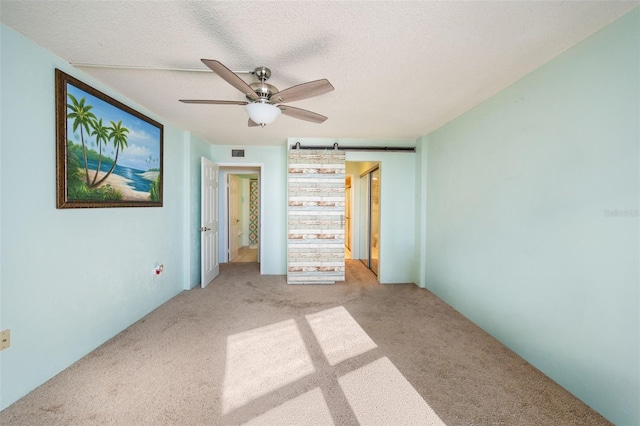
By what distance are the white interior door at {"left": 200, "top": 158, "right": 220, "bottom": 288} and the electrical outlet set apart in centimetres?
223

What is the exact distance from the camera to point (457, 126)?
2.96m

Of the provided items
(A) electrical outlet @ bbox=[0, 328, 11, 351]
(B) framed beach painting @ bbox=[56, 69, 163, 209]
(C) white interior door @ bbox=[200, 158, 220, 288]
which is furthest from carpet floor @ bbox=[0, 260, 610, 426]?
(B) framed beach painting @ bbox=[56, 69, 163, 209]

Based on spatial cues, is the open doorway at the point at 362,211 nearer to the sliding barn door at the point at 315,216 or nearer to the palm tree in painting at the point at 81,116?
the sliding barn door at the point at 315,216

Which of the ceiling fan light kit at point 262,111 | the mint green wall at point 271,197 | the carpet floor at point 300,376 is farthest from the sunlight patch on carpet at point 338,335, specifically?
the ceiling fan light kit at point 262,111

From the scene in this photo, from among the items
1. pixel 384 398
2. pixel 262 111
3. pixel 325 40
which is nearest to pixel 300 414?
pixel 384 398

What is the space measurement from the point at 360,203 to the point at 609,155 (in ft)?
14.5

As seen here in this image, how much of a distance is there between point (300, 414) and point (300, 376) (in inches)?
13.4

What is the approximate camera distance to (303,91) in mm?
1643

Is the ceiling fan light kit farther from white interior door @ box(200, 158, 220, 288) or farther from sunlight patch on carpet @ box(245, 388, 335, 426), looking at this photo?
white interior door @ box(200, 158, 220, 288)

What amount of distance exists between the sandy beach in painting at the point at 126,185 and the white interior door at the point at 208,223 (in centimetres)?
99

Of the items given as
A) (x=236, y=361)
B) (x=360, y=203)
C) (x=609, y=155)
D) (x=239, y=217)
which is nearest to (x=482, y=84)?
(x=609, y=155)

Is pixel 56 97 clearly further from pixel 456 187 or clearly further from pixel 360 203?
pixel 360 203

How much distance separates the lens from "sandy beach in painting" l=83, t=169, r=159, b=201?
223 centimetres

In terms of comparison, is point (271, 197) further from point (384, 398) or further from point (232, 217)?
point (384, 398)
